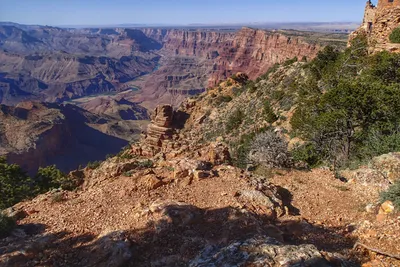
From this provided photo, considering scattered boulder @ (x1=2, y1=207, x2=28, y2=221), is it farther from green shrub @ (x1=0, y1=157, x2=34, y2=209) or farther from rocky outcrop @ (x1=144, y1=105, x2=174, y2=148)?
rocky outcrop @ (x1=144, y1=105, x2=174, y2=148)

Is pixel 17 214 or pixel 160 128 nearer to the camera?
pixel 17 214

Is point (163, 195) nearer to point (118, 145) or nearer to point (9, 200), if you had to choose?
point (9, 200)

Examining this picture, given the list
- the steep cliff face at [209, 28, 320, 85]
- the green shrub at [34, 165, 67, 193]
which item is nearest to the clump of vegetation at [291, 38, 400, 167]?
the green shrub at [34, 165, 67, 193]

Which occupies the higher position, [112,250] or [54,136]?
[112,250]

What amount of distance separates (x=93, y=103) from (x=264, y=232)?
187 m

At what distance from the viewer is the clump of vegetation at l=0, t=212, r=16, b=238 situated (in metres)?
7.85

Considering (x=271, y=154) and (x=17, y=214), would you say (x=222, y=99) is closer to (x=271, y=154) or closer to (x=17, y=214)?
(x=271, y=154)

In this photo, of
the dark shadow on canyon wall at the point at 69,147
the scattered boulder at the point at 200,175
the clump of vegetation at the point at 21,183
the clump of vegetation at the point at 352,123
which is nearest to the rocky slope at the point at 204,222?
the scattered boulder at the point at 200,175

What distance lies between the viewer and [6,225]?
795cm

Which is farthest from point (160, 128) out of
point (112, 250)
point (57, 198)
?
point (112, 250)

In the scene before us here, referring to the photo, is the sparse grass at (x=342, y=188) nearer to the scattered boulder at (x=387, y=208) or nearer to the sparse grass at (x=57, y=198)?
the scattered boulder at (x=387, y=208)

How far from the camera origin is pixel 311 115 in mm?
18688

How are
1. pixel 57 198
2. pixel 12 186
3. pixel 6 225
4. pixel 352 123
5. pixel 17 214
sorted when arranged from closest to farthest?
pixel 6 225 < pixel 17 214 < pixel 57 198 < pixel 352 123 < pixel 12 186

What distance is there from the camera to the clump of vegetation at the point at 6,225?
7.85 m
